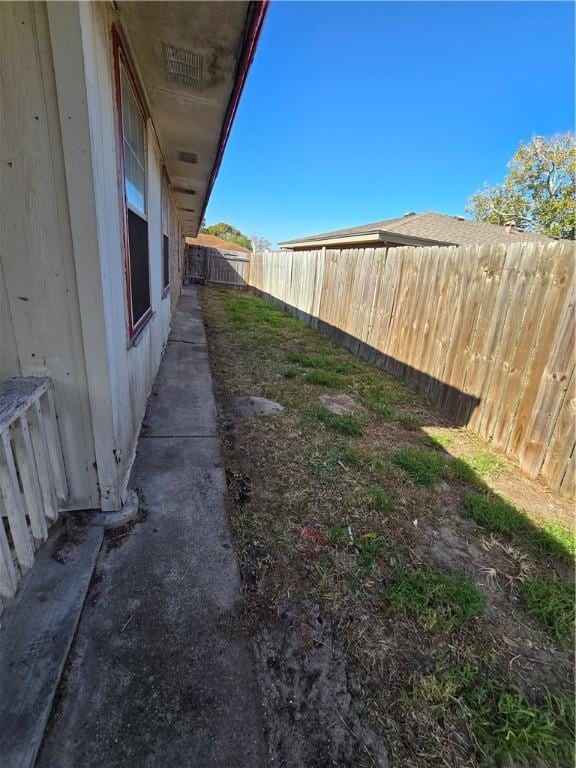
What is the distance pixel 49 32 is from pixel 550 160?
92.2 ft

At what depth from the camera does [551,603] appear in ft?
5.82

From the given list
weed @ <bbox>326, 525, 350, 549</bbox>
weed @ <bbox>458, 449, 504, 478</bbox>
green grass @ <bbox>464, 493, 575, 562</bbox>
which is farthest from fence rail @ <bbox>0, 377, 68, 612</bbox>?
weed @ <bbox>458, 449, 504, 478</bbox>

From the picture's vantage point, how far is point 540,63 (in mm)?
6598

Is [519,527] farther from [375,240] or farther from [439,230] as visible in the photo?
[439,230]

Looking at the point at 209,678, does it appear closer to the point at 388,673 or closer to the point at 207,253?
the point at 388,673

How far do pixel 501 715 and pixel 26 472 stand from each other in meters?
2.22

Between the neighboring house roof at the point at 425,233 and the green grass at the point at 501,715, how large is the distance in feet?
33.1

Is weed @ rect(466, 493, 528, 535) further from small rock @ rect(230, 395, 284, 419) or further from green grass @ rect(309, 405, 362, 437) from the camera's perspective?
small rock @ rect(230, 395, 284, 419)

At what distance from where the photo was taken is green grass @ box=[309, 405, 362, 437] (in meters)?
3.45

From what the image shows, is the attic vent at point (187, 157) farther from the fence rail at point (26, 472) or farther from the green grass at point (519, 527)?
the green grass at point (519, 527)

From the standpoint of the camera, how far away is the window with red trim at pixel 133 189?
6.84 ft

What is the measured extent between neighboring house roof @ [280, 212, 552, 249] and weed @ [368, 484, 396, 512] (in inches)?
350

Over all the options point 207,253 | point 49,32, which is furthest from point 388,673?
point 207,253

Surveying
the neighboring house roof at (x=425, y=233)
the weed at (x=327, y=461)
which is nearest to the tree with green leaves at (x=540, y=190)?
the neighboring house roof at (x=425, y=233)
